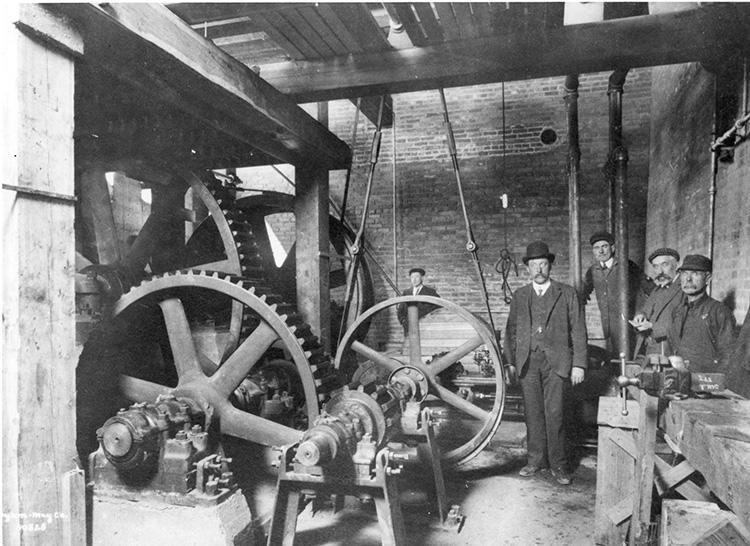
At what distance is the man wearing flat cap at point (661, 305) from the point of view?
4.36m

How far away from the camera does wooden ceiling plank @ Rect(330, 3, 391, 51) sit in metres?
3.41

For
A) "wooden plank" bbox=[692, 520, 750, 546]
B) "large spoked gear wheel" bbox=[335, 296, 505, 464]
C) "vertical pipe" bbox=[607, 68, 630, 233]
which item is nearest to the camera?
"wooden plank" bbox=[692, 520, 750, 546]

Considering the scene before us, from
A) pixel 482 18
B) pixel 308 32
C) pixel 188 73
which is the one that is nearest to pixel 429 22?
pixel 482 18

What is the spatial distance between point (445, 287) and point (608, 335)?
3013mm

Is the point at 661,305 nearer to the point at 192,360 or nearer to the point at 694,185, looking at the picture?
the point at 694,185

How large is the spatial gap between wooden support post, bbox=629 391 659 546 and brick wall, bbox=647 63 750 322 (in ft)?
5.86

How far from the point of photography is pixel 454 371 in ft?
17.3

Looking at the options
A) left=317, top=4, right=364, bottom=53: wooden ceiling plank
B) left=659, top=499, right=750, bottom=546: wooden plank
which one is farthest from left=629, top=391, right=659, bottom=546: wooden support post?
left=317, top=4, right=364, bottom=53: wooden ceiling plank

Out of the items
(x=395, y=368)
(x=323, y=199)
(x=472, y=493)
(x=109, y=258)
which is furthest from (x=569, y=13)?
(x=109, y=258)

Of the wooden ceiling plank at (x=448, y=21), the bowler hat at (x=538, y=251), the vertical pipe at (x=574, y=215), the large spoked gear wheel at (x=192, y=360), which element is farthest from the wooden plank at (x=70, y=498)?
the vertical pipe at (x=574, y=215)

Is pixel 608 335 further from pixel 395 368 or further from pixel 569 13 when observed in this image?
pixel 569 13

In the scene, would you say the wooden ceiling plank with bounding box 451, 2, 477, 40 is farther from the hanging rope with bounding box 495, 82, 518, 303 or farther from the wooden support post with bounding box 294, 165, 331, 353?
the hanging rope with bounding box 495, 82, 518, 303

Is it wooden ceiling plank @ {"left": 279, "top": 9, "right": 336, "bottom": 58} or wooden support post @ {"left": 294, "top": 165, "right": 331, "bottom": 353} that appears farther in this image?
wooden support post @ {"left": 294, "top": 165, "right": 331, "bottom": 353}

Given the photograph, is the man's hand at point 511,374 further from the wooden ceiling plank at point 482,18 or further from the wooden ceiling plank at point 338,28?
the wooden ceiling plank at point 338,28
